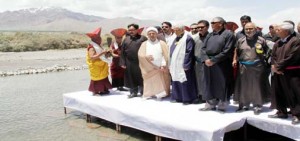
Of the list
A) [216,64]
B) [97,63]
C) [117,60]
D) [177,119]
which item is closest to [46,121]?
[97,63]

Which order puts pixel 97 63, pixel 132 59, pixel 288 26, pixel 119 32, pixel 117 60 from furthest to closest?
pixel 117 60 < pixel 119 32 < pixel 97 63 < pixel 132 59 < pixel 288 26

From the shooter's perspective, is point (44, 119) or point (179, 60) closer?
point (179, 60)

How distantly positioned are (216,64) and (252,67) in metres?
0.52

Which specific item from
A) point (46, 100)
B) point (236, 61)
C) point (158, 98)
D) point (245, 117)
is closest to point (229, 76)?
point (236, 61)

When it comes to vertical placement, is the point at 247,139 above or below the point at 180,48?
below

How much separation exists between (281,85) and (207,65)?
3.60 ft

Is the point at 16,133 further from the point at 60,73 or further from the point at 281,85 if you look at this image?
the point at 60,73

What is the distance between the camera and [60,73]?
17.2 m

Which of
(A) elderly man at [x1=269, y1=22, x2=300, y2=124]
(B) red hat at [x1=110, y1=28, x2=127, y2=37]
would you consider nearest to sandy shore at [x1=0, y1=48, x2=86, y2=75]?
(B) red hat at [x1=110, y1=28, x2=127, y2=37]

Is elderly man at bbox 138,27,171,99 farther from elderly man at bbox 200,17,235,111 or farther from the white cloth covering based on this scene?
elderly man at bbox 200,17,235,111

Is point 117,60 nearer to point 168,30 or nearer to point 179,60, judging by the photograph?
point 168,30

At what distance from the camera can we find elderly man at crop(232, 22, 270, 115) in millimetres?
5223

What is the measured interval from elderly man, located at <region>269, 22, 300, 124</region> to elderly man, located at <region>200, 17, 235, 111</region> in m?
0.71

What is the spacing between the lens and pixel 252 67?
529 cm
